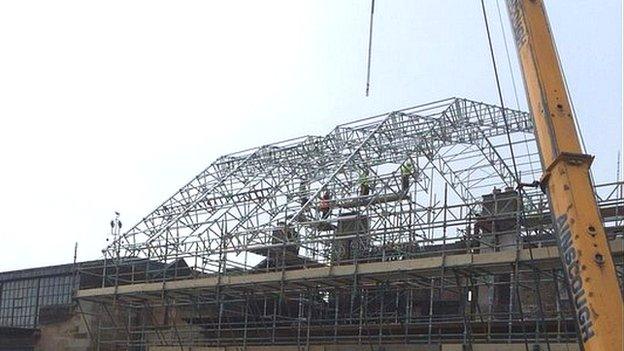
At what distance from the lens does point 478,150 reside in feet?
109

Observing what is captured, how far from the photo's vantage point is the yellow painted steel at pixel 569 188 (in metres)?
9.62

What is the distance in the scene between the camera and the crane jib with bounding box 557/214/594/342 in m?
9.66

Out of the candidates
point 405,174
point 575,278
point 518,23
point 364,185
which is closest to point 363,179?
point 364,185

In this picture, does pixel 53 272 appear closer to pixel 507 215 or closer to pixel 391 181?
pixel 391 181

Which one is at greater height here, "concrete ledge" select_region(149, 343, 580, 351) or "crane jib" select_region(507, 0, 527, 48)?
"crane jib" select_region(507, 0, 527, 48)

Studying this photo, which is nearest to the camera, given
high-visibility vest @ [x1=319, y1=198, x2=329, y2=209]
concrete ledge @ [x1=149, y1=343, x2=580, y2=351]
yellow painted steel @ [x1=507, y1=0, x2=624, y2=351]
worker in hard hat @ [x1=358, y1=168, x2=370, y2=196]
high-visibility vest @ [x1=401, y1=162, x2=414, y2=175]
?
yellow painted steel @ [x1=507, y1=0, x2=624, y2=351]

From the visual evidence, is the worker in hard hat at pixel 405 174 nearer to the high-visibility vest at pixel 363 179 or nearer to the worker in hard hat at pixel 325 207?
the high-visibility vest at pixel 363 179

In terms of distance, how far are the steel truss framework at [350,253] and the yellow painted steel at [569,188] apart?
24.2 feet

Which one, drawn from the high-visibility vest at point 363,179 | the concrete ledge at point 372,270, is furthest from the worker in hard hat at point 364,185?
the concrete ledge at point 372,270

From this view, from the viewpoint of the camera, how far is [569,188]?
10523mm

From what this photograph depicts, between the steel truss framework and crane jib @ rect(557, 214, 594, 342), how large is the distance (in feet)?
25.1

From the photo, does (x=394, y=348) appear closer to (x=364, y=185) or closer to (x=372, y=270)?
(x=372, y=270)

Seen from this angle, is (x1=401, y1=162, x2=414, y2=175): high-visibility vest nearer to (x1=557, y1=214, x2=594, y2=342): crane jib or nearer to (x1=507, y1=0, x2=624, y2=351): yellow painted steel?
(x1=507, y1=0, x2=624, y2=351): yellow painted steel

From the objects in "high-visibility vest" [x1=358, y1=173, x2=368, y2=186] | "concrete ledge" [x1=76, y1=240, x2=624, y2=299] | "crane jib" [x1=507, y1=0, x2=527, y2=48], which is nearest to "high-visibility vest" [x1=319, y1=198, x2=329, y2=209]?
"high-visibility vest" [x1=358, y1=173, x2=368, y2=186]
